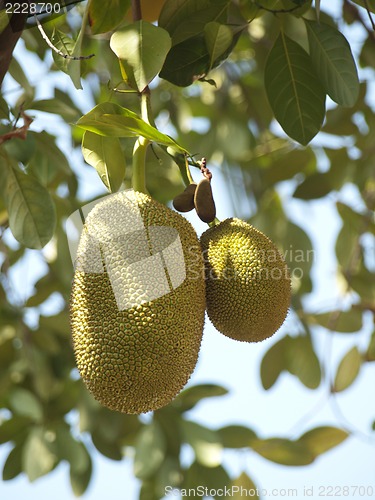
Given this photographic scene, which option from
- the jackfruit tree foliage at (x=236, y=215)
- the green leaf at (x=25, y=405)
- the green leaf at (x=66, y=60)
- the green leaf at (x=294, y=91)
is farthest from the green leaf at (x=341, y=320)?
the green leaf at (x=66, y=60)

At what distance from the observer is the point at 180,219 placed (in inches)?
36.0

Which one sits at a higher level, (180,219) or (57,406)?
(180,219)

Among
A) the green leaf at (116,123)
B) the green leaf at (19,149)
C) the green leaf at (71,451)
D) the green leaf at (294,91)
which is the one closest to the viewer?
the green leaf at (116,123)

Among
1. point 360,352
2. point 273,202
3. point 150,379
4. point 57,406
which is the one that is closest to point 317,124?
point 150,379

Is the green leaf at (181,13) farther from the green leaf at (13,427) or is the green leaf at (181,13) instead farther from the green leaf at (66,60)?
the green leaf at (13,427)

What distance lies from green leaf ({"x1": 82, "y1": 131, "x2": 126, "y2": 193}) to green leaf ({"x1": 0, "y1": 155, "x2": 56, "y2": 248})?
8.3 inches

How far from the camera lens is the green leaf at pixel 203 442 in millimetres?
1627

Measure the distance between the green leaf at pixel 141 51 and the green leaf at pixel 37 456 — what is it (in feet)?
3.31

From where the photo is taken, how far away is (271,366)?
1.77 metres

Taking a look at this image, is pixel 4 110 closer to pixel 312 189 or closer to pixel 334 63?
pixel 334 63

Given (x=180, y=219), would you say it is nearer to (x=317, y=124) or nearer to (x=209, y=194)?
(x=209, y=194)

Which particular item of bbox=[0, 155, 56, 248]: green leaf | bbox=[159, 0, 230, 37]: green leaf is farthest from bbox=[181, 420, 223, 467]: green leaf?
bbox=[159, 0, 230, 37]: green leaf

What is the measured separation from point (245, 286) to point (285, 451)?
0.80 metres

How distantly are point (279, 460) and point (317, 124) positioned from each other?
837 millimetres
